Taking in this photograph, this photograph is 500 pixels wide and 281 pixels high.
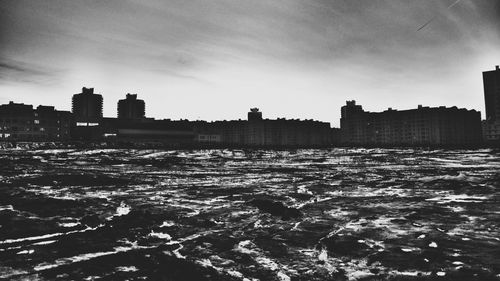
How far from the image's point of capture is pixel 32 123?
15375 cm

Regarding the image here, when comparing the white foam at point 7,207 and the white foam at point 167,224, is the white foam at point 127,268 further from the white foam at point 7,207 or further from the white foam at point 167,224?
the white foam at point 7,207

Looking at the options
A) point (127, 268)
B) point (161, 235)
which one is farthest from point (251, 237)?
point (127, 268)

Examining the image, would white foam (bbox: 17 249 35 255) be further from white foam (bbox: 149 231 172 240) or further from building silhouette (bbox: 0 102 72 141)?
building silhouette (bbox: 0 102 72 141)

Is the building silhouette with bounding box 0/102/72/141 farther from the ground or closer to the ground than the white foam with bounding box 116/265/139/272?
farther from the ground

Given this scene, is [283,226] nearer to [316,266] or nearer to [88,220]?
[316,266]

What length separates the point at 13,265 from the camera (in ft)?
14.7

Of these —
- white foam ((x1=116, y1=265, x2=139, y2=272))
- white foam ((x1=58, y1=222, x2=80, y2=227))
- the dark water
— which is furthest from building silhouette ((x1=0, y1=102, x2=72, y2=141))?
white foam ((x1=116, y1=265, x2=139, y2=272))

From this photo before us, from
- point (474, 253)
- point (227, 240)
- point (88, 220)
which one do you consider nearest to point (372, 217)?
point (474, 253)

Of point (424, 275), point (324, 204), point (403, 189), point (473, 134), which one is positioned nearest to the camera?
point (424, 275)

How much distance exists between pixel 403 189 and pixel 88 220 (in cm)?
1051

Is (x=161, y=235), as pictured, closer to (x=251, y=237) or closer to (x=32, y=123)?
→ (x=251, y=237)

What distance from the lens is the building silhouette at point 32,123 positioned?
148m

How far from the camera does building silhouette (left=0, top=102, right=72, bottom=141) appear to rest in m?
148

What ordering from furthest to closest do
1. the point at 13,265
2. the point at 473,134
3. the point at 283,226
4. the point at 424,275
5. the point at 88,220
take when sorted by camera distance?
the point at 473,134 → the point at 88,220 → the point at 283,226 → the point at 13,265 → the point at 424,275
